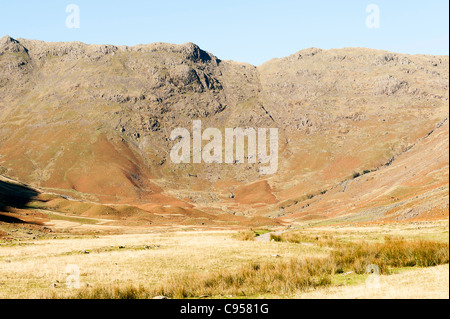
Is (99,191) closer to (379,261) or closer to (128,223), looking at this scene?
(128,223)

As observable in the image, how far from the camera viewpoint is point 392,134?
191 m

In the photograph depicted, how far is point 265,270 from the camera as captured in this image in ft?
72.3

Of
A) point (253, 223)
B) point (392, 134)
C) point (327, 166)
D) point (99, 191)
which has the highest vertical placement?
point (392, 134)

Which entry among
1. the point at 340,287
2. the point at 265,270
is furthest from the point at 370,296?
the point at 265,270

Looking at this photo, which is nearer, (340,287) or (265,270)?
(340,287)

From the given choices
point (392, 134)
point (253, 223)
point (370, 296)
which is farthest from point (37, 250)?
point (392, 134)

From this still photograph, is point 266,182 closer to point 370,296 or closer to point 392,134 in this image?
point 392,134

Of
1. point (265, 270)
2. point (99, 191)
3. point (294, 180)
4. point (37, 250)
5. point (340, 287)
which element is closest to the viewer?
point (340, 287)

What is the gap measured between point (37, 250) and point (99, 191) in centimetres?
13667

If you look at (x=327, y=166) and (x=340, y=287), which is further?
(x=327, y=166)

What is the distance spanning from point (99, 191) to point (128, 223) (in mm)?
71166

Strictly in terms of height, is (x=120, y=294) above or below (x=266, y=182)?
below
